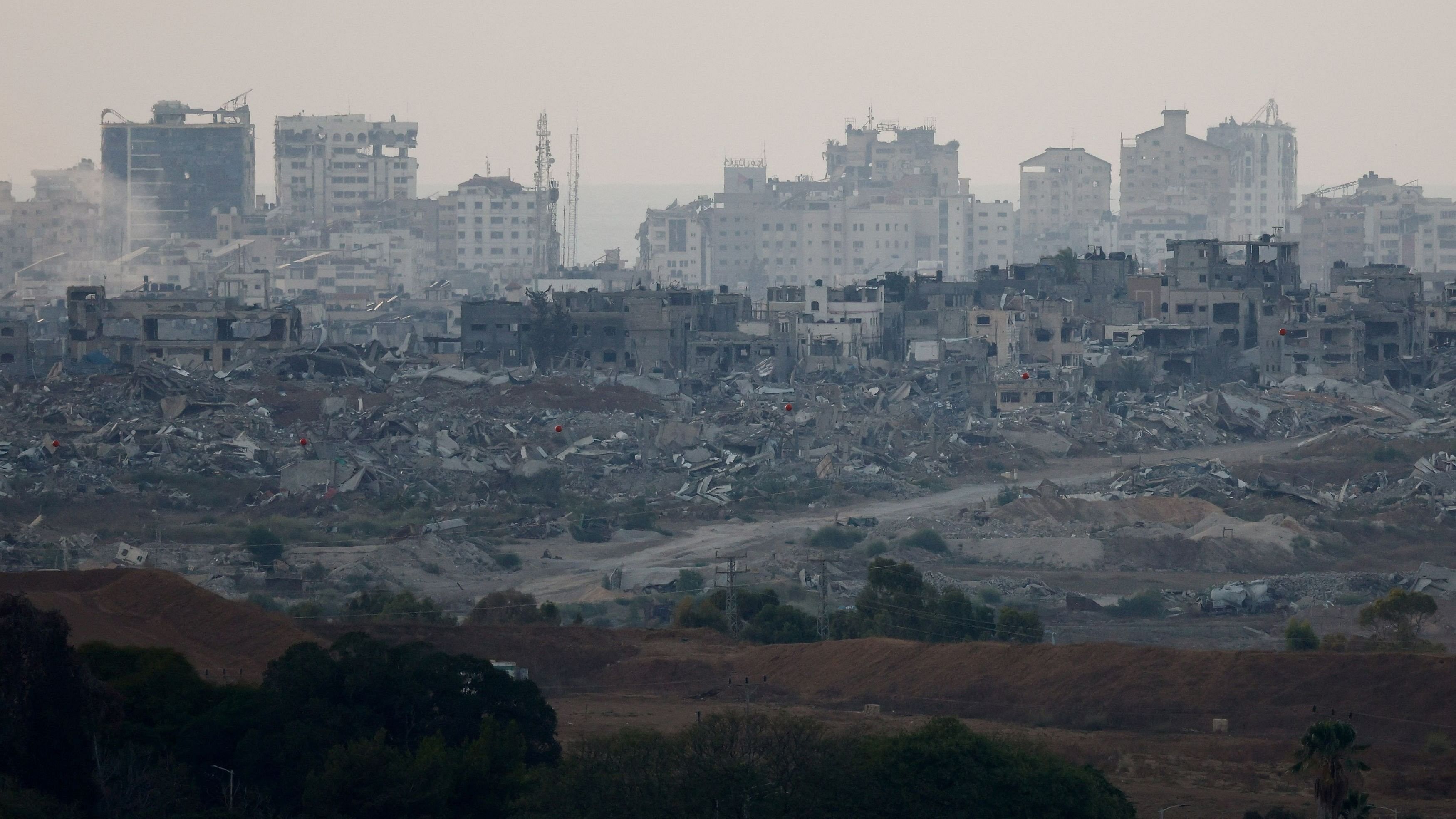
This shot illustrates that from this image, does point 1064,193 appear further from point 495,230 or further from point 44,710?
point 44,710

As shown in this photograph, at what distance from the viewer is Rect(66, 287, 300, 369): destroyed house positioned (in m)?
69.7

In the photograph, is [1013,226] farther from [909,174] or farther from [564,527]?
[564,527]

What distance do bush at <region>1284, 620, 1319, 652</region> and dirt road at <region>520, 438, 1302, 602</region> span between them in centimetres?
1199

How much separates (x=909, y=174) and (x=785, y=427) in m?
90.1

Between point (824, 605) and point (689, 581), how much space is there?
19.1ft

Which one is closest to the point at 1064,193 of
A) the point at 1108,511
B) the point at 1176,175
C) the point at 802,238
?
the point at 1176,175

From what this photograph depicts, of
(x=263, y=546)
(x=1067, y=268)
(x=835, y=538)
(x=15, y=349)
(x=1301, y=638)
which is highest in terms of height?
(x=1067, y=268)

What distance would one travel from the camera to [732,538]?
43688 mm

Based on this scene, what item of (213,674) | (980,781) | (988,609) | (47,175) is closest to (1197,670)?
(988,609)

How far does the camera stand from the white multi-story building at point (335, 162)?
139 m

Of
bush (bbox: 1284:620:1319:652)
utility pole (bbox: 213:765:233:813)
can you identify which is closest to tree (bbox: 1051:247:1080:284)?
bush (bbox: 1284:620:1319:652)

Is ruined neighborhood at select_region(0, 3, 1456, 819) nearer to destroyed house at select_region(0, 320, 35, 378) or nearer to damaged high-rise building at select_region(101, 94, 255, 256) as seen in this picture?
destroyed house at select_region(0, 320, 35, 378)

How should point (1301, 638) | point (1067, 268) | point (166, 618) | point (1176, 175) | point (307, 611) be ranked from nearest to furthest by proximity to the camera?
point (166, 618), point (1301, 638), point (307, 611), point (1067, 268), point (1176, 175)

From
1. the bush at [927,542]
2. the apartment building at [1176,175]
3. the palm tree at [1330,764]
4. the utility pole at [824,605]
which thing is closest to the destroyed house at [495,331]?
the bush at [927,542]
